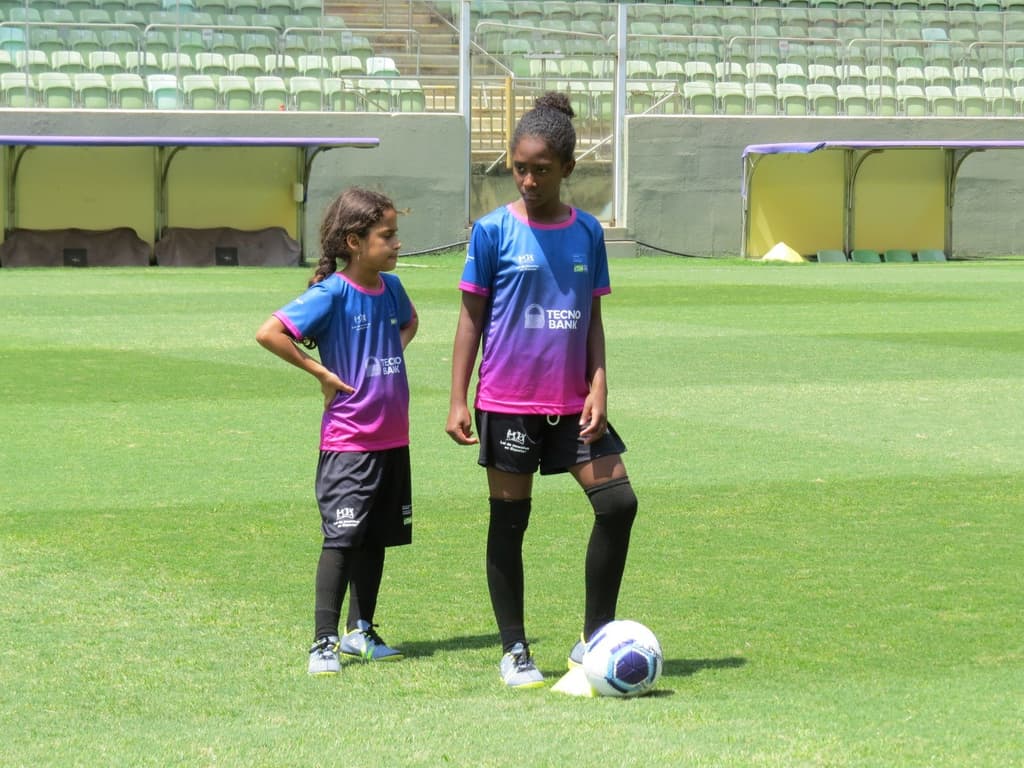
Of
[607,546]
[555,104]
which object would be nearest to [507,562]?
[607,546]

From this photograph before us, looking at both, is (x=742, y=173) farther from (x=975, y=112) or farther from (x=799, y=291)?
(x=799, y=291)

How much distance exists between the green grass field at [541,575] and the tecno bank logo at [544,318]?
114cm

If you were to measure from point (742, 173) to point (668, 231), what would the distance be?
2.08 meters

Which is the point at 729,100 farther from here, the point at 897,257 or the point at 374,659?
the point at 374,659

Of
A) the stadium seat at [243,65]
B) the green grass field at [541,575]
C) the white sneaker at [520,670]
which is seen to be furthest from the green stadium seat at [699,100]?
the white sneaker at [520,670]

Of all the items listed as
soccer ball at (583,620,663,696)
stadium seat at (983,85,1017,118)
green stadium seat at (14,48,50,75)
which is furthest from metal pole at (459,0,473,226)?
Answer: soccer ball at (583,620,663,696)

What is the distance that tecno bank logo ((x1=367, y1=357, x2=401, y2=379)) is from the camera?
5.80 metres

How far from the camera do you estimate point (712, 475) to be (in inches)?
382

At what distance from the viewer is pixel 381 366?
5820 mm

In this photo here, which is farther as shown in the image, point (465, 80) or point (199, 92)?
point (465, 80)

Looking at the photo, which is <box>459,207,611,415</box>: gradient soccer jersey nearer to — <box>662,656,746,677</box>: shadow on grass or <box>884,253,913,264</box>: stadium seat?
<box>662,656,746,677</box>: shadow on grass

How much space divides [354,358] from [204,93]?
29.6 m

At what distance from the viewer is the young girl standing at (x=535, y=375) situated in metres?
5.45

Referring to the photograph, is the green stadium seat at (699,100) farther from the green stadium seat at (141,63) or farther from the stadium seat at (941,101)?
the green stadium seat at (141,63)
